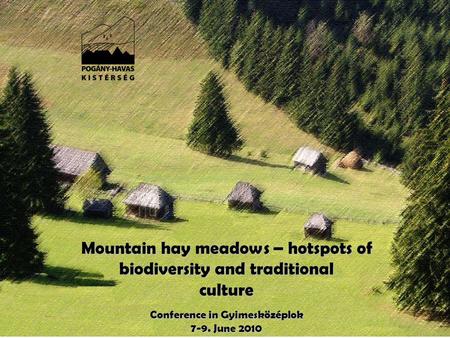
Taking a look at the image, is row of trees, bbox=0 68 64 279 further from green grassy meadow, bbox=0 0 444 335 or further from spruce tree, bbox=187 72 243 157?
spruce tree, bbox=187 72 243 157

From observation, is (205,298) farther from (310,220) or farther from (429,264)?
(310,220)

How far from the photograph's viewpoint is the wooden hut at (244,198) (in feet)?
246

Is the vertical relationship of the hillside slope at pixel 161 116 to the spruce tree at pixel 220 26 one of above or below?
below

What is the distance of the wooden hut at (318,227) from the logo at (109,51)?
5654 centimetres

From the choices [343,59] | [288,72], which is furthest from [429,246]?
[343,59]

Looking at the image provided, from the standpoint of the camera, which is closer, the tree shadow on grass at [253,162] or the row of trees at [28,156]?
the row of trees at [28,156]

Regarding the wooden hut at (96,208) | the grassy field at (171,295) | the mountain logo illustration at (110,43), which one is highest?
the mountain logo illustration at (110,43)

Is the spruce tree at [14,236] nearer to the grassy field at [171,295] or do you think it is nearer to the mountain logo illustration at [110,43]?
the grassy field at [171,295]

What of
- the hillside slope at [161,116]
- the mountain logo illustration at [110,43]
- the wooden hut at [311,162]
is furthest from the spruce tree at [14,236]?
the mountain logo illustration at [110,43]

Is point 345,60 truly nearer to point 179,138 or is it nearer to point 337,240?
point 179,138

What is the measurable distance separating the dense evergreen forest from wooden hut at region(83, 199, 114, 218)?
44.5 metres

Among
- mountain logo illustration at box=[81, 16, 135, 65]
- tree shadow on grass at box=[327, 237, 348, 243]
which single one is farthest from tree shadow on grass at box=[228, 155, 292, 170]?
mountain logo illustration at box=[81, 16, 135, 65]

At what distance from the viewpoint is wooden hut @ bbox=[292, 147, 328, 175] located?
9322cm

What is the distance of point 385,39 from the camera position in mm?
139500
